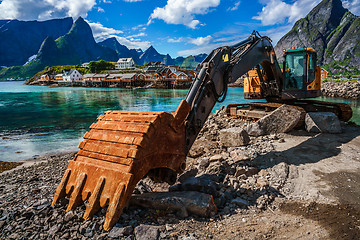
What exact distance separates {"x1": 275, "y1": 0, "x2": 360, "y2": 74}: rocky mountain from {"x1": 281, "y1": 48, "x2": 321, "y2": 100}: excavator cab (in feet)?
473

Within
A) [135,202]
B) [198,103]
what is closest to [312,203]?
[198,103]

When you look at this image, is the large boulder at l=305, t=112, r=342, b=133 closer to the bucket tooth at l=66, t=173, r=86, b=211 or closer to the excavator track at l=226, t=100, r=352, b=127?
the excavator track at l=226, t=100, r=352, b=127

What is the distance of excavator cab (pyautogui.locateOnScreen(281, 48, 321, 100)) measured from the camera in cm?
898

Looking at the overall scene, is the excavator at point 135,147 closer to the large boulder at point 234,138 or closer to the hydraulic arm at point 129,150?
the hydraulic arm at point 129,150

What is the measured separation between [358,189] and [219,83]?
3644mm

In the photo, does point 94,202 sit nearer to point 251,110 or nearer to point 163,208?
point 163,208

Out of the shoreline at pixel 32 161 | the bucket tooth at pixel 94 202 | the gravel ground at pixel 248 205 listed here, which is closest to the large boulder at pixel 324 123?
the gravel ground at pixel 248 205

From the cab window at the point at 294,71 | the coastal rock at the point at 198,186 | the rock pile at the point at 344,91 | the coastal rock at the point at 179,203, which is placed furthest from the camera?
the rock pile at the point at 344,91

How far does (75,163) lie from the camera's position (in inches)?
145

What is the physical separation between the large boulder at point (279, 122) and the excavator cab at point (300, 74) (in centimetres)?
150

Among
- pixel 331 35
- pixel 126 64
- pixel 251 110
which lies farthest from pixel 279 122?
pixel 331 35

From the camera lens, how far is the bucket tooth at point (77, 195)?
11.0ft

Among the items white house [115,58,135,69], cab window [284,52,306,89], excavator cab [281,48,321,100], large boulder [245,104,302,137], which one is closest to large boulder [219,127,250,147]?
large boulder [245,104,302,137]

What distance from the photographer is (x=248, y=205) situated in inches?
155
